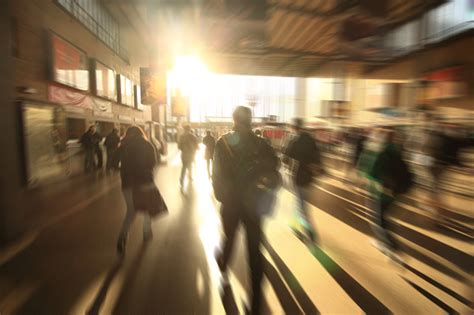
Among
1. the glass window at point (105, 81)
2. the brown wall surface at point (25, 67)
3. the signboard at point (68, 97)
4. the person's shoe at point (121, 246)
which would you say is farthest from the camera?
the glass window at point (105, 81)

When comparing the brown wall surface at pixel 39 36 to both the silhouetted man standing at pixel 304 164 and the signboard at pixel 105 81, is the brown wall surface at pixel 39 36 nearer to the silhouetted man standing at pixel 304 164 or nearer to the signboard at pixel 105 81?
the signboard at pixel 105 81

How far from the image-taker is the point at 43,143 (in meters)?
8.66

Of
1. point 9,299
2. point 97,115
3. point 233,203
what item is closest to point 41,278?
point 9,299

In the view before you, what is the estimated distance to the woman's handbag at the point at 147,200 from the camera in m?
3.86

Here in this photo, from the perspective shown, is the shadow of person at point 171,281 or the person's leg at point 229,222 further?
the shadow of person at point 171,281

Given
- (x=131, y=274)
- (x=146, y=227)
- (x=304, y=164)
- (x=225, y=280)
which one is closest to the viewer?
(x=225, y=280)

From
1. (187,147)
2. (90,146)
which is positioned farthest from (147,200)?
(90,146)

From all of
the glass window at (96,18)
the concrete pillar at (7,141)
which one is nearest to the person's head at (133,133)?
the concrete pillar at (7,141)

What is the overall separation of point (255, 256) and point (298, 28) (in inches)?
301

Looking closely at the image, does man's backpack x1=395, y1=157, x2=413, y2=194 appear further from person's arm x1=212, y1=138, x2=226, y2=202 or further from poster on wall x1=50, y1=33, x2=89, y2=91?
poster on wall x1=50, y1=33, x2=89, y2=91

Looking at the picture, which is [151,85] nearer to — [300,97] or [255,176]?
[300,97]

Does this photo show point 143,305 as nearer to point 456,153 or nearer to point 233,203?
point 233,203

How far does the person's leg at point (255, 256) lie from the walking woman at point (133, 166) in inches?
75.9

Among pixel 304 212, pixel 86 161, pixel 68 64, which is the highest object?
pixel 68 64
